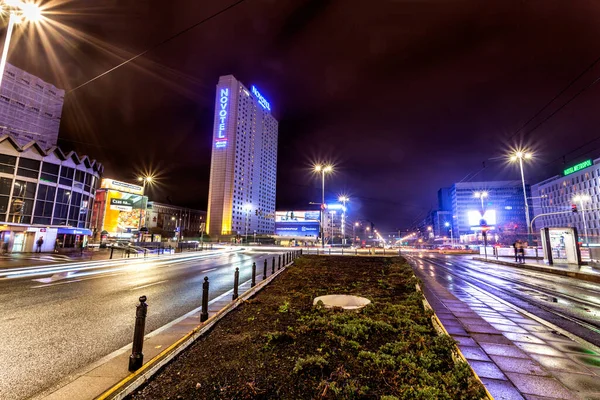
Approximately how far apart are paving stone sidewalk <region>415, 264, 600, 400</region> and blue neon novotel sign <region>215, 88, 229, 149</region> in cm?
12919

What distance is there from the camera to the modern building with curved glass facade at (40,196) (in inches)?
1284

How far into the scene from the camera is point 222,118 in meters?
127

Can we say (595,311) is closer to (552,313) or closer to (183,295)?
(552,313)

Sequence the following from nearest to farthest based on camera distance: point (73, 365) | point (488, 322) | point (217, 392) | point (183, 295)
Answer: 1. point (217, 392)
2. point (73, 365)
3. point (488, 322)
4. point (183, 295)

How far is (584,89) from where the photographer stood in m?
11.8

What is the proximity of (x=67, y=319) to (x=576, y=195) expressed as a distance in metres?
124

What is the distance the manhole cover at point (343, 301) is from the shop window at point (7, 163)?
→ 1803 inches

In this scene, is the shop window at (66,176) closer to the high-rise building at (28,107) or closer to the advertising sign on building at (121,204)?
the advertising sign on building at (121,204)

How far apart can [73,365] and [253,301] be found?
14.2 ft

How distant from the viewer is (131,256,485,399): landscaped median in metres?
3.16

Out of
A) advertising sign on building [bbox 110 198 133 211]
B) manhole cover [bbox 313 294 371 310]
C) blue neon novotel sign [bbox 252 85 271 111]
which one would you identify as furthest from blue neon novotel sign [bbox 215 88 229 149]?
manhole cover [bbox 313 294 371 310]

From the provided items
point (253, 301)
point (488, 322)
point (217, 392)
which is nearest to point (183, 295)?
point (253, 301)

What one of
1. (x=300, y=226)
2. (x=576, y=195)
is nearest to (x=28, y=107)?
(x=300, y=226)

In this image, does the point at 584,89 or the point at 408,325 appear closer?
the point at 408,325
